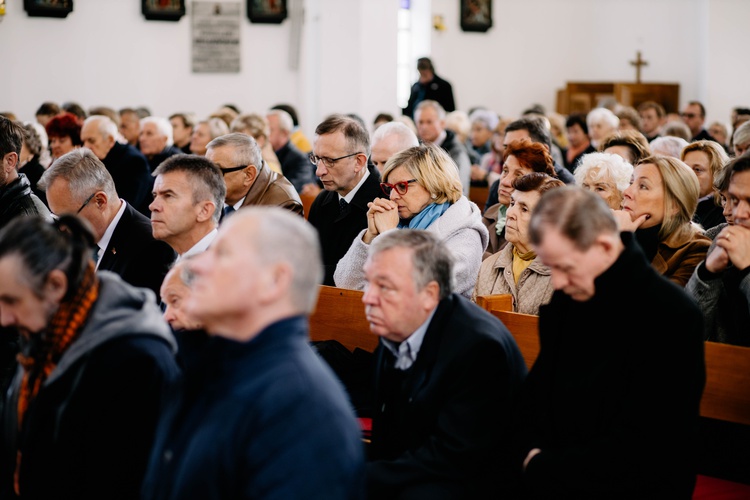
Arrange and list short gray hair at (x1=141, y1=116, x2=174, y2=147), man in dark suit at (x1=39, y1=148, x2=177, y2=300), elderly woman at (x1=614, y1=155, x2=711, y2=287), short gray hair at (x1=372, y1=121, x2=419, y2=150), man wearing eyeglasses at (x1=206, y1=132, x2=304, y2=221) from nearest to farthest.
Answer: elderly woman at (x1=614, y1=155, x2=711, y2=287) → man in dark suit at (x1=39, y1=148, x2=177, y2=300) → man wearing eyeglasses at (x1=206, y1=132, x2=304, y2=221) → short gray hair at (x1=372, y1=121, x2=419, y2=150) → short gray hair at (x1=141, y1=116, x2=174, y2=147)

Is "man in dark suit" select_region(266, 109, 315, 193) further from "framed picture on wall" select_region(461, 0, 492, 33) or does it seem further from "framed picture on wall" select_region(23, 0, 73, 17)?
"framed picture on wall" select_region(461, 0, 492, 33)

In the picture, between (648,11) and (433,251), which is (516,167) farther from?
(648,11)

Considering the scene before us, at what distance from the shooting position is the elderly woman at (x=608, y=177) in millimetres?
4984

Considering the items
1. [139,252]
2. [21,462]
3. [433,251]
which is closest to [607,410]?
[433,251]

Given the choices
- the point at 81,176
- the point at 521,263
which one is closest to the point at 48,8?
the point at 81,176

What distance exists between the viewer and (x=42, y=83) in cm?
1320

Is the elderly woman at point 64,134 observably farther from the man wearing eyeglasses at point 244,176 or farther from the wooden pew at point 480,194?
the wooden pew at point 480,194

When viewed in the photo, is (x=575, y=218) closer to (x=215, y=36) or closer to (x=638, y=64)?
(x=215, y=36)

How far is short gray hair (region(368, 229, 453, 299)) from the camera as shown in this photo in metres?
2.95

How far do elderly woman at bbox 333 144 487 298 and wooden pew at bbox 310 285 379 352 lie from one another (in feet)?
1.32

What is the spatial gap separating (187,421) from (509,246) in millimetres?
2585

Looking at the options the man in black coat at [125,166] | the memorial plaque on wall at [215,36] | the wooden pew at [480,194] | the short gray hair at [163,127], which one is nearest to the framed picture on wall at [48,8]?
the memorial plaque on wall at [215,36]

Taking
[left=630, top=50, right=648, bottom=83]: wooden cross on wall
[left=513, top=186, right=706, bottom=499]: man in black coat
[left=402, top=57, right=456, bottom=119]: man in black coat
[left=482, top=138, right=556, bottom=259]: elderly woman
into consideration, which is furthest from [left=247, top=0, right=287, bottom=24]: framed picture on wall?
[left=513, top=186, right=706, bottom=499]: man in black coat

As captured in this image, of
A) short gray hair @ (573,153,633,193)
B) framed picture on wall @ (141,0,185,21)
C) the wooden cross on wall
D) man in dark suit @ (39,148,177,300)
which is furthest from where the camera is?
the wooden cross on wall
